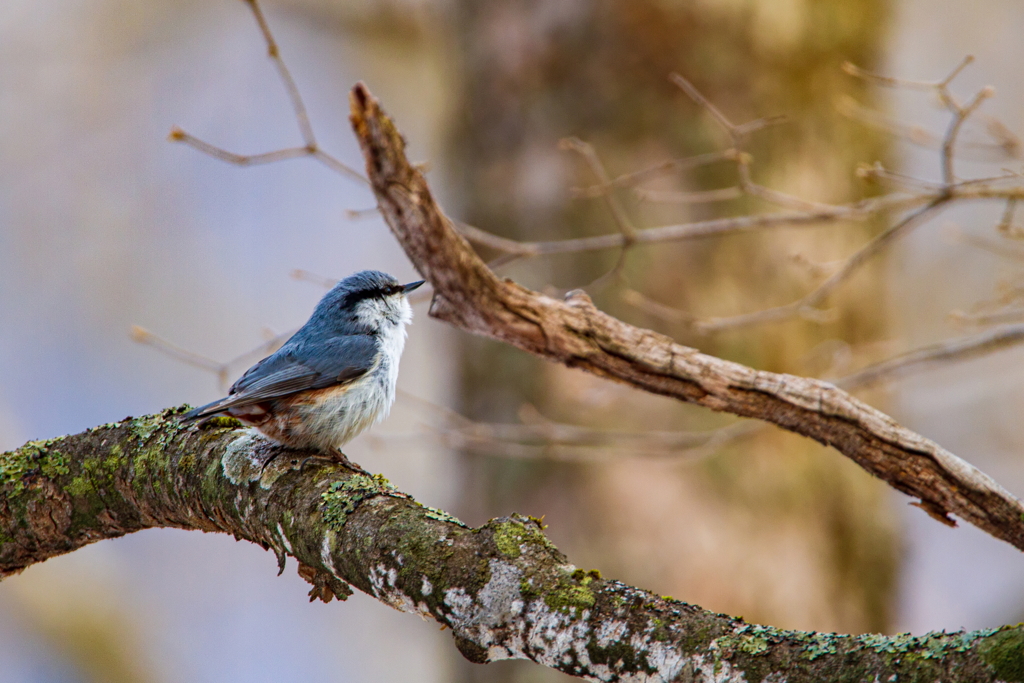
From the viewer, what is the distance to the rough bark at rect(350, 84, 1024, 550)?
1.75 meters

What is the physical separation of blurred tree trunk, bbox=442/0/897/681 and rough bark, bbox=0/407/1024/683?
5.85 ft

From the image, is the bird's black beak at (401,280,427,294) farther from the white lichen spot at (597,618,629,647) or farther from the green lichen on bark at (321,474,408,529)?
the white lichen spot at (597,618,629,647)

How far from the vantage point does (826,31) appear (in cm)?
367

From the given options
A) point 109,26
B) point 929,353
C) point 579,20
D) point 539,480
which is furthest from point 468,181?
point 109,26

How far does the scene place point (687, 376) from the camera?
1958 millimetres

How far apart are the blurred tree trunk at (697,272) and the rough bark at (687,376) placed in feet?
4.69

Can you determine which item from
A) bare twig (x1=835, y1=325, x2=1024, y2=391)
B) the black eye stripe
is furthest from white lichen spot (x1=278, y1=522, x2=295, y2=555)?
bare twig (x1=835, y1=325, x2=1024, y2=391)

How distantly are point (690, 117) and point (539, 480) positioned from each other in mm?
1733

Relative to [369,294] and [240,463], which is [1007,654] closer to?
[240,463]

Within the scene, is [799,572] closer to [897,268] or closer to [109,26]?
[897,268]

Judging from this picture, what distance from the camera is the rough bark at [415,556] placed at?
1.21m

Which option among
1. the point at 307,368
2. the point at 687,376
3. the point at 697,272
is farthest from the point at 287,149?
the point at 697,272

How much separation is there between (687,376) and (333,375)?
3.53ft

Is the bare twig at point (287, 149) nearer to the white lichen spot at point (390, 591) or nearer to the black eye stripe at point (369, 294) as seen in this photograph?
the black eye stripe at point (369, 294)
